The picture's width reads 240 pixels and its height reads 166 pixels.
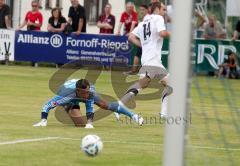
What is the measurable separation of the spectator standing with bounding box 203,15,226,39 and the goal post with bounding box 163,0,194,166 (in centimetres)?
130

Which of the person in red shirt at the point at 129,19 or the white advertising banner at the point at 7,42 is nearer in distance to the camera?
the person in red shirt at the point at 129,19

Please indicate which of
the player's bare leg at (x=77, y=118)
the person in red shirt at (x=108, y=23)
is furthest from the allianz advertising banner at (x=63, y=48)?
the player's bare leg at (x=77, y=118)

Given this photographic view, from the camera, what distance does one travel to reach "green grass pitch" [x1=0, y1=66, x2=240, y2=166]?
A: 1066 cm

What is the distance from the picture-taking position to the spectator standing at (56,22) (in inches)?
1228

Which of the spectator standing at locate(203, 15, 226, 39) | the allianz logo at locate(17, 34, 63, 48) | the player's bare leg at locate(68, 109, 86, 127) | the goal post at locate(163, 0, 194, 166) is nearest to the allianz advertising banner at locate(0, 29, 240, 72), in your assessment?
the allianz logo at locate(17, 34, 63, 48)

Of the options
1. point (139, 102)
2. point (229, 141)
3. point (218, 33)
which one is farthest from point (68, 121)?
point (218, 33)

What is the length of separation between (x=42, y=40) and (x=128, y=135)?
1810 cm

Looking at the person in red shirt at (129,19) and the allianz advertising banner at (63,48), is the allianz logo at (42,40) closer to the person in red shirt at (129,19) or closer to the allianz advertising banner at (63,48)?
the allianz advertising banner at (63,48)

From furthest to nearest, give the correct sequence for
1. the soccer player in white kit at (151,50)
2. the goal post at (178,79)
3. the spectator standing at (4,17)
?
the spectator standing at (4,17) < the soccer player in white kit at (151,50) < the goal post at (178,79)

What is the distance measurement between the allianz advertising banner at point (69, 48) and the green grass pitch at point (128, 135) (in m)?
10.5

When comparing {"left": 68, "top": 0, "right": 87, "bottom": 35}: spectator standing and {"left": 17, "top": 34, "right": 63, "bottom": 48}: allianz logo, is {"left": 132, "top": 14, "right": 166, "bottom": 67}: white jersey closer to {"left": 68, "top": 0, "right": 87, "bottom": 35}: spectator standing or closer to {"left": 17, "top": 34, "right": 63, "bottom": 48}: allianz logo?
{"left": 68, "top": 0, "right": 87, "bottom": 35}: spectator standing

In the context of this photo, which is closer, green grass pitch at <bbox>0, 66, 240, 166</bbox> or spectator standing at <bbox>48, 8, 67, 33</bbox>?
green grass pitch at <bbox>0, 66, 240, 166</bbox>

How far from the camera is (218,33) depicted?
27.7 ft

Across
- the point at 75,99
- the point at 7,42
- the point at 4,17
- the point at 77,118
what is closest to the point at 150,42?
the point at 77,118
